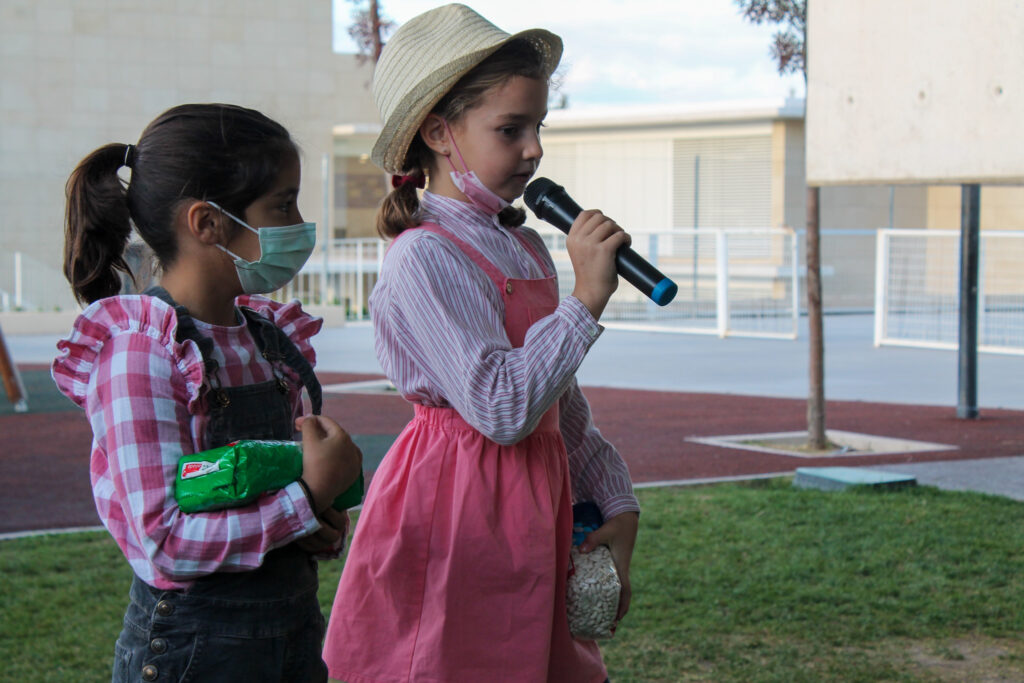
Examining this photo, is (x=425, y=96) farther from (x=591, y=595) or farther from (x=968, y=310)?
(x=968, y=310)

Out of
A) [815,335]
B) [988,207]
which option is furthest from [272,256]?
[988,207]

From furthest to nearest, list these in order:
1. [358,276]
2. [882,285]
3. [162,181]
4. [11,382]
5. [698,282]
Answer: [358,276]
[698,282]
[882,285]
[11,382]
[162,181]

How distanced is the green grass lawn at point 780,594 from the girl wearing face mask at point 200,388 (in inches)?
91.8

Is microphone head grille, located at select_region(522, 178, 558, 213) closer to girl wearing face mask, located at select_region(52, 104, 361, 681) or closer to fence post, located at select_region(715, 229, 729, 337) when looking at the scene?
girl wearing face mask, located at select_region(52, 104, 361, 681)

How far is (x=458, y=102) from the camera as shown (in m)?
2.43

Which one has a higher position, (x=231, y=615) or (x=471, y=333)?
(x=471, y=333)

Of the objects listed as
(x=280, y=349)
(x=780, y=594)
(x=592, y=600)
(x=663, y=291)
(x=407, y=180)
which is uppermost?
(x=407, y=180)

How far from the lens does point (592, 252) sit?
7.33 feet

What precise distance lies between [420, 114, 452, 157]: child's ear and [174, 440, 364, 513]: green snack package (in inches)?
30.6

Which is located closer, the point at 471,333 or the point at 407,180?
the point at 471,333

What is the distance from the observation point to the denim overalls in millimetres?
2078

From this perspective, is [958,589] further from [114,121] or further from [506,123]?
[114,121]

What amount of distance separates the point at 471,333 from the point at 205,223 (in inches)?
A: 19.8

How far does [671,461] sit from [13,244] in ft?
65.2
